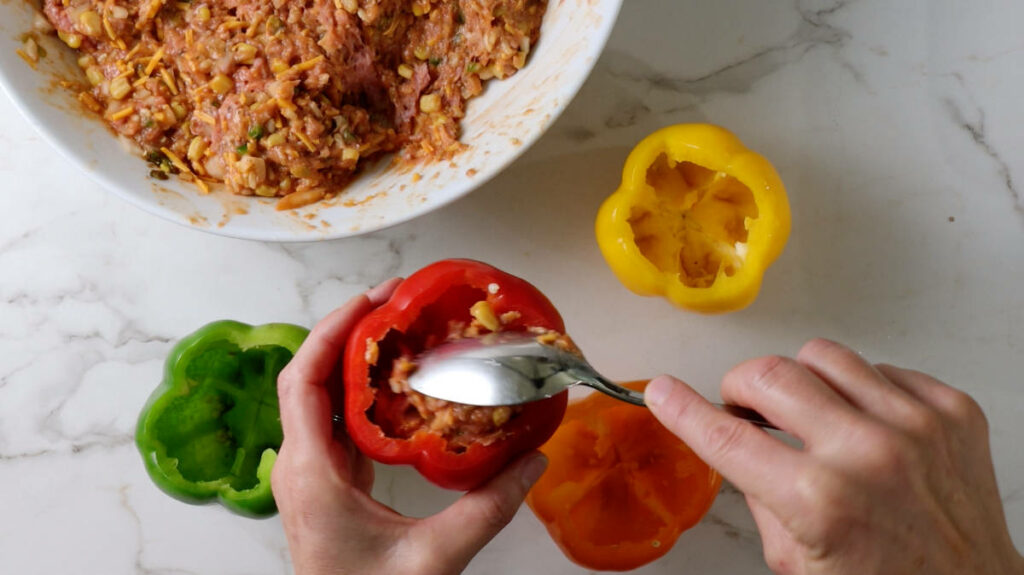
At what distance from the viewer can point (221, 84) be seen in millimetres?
1740

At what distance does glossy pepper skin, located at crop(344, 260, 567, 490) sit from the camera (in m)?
1.62

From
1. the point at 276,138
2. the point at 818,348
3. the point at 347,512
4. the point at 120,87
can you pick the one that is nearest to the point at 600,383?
the point at 818,348

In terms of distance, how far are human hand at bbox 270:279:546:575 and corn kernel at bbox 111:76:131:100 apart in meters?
0.66

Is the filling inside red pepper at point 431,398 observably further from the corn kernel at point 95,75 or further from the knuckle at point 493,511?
the corn kernel at point 95,75

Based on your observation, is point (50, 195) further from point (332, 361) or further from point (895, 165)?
point (895, 165)

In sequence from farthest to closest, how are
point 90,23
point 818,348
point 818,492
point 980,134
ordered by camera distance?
point 980,134, point 90,23, point 818,348, point 818,492

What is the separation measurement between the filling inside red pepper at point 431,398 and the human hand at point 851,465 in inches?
13.0

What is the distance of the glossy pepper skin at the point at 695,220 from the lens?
6.20 feet

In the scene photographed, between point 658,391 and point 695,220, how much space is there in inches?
28.2

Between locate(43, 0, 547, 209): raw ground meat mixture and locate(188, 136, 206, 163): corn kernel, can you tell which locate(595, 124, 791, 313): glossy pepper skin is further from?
locate(188, 136, 206, 163): corn kernel

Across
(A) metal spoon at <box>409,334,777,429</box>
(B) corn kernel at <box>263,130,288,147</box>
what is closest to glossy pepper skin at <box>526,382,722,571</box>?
(A) metal spoon at <box>409,334,777,429</box>

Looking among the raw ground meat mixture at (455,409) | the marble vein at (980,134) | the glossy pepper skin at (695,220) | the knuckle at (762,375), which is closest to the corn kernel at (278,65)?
the raw ground meat mixture at (455,409)

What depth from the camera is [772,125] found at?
213 cm

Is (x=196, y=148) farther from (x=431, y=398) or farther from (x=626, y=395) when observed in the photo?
(x=626, y=395)
